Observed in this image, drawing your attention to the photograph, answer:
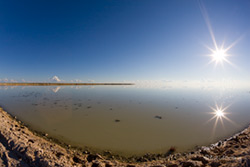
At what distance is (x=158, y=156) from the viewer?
618 centimetres

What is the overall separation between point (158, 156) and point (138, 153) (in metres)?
1.20

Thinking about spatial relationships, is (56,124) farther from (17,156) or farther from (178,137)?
(178,137)

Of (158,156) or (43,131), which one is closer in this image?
(158,156)

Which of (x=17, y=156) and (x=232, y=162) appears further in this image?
(x=17, y=156)

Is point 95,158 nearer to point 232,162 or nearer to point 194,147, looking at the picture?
point 232,162

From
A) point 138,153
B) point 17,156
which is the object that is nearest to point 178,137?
point 138,153

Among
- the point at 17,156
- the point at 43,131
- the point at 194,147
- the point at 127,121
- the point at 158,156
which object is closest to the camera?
the point at 17,156

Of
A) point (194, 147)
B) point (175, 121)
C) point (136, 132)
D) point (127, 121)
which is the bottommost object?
point (194, 147)

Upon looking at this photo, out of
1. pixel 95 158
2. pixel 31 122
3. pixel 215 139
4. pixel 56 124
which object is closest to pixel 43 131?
pixel 56 124

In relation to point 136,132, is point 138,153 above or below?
below

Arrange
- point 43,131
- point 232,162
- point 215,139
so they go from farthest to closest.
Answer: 1. point 43,131
2. point 215,139
3. point 232,162

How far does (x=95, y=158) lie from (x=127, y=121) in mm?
5703

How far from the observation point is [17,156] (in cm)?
446

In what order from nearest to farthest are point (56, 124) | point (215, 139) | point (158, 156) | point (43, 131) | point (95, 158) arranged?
point (95, 158)
point (158, 156)
point (215, 139)
point (43, 131)
point (56, 124)
